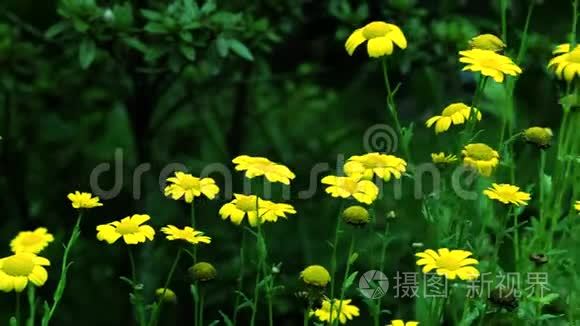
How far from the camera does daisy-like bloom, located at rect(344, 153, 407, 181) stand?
1.28 m

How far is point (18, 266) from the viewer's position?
122 cm

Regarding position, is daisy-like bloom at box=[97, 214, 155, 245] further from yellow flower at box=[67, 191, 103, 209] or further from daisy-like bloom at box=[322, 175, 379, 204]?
daisy-like bloom at box=[322, 175, 379, 204]

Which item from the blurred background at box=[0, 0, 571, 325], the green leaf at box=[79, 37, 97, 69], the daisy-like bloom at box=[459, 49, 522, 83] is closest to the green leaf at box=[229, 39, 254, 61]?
the blurred background at box=[0, 0, 571, 325]

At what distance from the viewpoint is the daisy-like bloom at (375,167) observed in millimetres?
1280

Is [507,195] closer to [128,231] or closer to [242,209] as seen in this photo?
[242,209]

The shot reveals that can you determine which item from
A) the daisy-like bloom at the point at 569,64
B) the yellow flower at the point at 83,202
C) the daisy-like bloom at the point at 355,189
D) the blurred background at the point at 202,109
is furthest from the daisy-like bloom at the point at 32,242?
the daisy-like bloom at the point at 569,64

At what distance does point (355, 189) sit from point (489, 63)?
25 cm

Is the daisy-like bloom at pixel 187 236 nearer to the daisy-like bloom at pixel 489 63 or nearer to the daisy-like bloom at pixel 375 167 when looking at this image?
the daisy-like bloom at pixel 375 167

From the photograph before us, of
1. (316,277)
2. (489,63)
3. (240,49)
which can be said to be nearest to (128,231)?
(316,277)

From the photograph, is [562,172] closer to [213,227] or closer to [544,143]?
[544,143]

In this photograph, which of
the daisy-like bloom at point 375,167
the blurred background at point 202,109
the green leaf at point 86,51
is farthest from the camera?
the blurred background at point 202,109

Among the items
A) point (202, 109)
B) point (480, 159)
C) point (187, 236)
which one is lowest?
point (187, 236)

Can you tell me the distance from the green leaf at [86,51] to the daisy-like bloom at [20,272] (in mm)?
790

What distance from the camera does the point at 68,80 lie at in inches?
109
